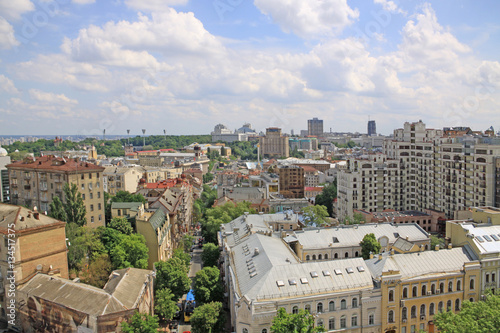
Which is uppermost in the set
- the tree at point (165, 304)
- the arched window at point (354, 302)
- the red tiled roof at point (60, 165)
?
the red tiled roof at point (60, 165)

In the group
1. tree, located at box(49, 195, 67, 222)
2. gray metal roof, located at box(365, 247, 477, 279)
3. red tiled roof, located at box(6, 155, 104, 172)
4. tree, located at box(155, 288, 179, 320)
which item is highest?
red tiled roof, located at box(6, 155, 104, 172)

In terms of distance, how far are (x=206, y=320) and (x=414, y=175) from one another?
6485 cm

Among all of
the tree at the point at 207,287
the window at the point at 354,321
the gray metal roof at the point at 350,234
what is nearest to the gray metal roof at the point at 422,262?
the window at the point at 354,321

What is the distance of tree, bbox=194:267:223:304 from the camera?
43.3 metres

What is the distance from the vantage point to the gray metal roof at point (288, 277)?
3481 centimetres

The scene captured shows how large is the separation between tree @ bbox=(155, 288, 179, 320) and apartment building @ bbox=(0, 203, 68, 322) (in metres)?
10.1

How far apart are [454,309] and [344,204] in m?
48.2

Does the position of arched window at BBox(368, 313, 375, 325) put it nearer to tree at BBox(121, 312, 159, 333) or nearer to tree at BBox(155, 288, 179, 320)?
tree at BBox(121, 312, 159, 333)

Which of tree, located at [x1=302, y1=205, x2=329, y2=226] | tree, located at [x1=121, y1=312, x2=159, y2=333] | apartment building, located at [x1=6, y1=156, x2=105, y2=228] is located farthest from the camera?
tree, located at [x1=302, y1=205, x2=329, y2=226]

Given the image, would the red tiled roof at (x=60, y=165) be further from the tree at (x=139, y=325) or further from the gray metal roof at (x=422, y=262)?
the gray metal roof at (x=422, y=262)

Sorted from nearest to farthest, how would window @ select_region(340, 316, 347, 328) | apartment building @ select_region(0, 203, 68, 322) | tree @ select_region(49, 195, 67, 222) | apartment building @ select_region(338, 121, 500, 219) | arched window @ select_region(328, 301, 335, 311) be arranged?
arched window @ select_region(328, 301, 335, 311) → window @ select_region(340, 316, 347, 328) → apartment building @ select_region(0, 203, 68, 322) → tree @ select_region(49, 195, 67, 222) → apartment building @ select_region(338, 121, 500, 219)

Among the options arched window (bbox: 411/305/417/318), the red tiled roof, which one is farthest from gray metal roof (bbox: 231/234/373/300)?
the red tiled roof

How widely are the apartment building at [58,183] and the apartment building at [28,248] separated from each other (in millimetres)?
17567

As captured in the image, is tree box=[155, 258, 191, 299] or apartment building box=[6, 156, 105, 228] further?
apartment building box=[6, 156, 105, 228]
